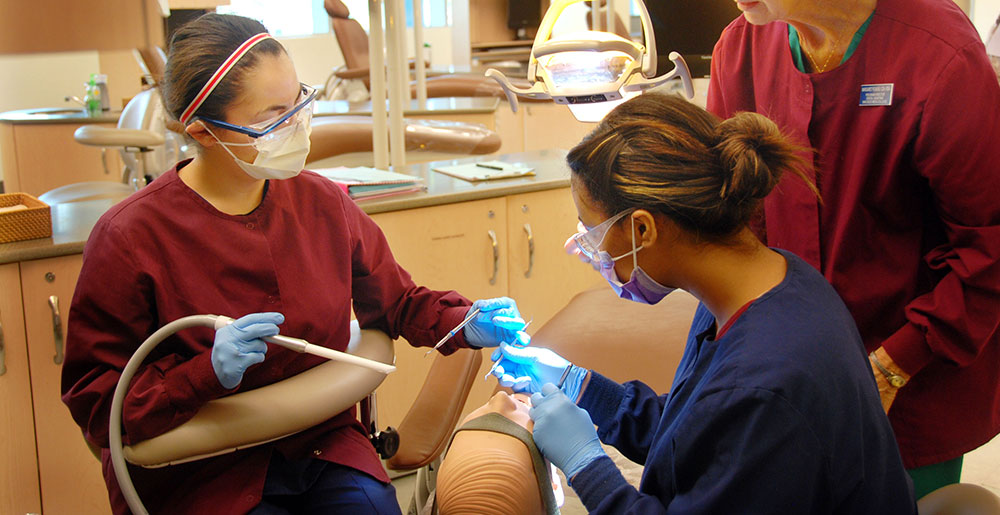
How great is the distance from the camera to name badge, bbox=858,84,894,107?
51.4 inches

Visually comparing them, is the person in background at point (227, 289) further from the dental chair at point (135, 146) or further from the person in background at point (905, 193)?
the dental chair at point (135, 146)

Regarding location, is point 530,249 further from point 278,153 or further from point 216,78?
point 216,78

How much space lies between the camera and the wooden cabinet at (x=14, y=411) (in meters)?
1.77

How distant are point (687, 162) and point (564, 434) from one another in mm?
453

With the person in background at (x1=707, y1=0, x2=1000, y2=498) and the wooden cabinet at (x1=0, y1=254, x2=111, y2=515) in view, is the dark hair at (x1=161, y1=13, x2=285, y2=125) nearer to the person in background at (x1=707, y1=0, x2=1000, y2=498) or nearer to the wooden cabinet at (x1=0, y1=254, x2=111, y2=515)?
the wooden cabinet at (x1=0, y1=254, x2=111, y2=515)

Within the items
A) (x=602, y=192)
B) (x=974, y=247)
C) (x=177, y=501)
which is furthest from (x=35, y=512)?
(x=974, y=247)

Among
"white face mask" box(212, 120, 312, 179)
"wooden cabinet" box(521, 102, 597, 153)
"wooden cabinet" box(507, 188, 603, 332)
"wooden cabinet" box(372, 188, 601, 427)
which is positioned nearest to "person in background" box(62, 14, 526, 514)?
"white face mask" box(212, 120, 312, 179)

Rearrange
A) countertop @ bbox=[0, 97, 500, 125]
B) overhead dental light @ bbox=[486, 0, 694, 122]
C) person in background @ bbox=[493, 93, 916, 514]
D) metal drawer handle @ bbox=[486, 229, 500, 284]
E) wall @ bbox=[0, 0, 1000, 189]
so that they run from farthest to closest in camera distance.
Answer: wall @ bbox=[0, 0, 1000, 189] < countertop @ bbox=[0, 97, 500, 125] < metal drawer handle @ bbox=[486, 229, 500, 284] < overhead dental light @ bbox=[486, 0, 694, 122] < person in background @ bbox=[493, 93, 916, 514]

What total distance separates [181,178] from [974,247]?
1.29m

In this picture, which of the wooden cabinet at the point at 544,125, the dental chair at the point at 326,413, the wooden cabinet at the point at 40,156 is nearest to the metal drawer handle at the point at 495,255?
the dental chair at the point at 326,413

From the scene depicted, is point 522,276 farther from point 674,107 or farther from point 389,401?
point 674,107

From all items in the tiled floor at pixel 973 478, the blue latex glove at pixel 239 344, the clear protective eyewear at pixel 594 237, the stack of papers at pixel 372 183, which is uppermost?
the clear protective eyewear at pixel 594 237

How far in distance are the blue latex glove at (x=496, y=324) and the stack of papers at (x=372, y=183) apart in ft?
2.78

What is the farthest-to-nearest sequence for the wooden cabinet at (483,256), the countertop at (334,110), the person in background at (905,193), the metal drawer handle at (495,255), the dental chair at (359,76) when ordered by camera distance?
the dental chair at (359,76)
the countertop at (334,110)
the metal drawer handle at (495,255)
the wooden cabinet at (483,256)
the person in background at (905,193)
